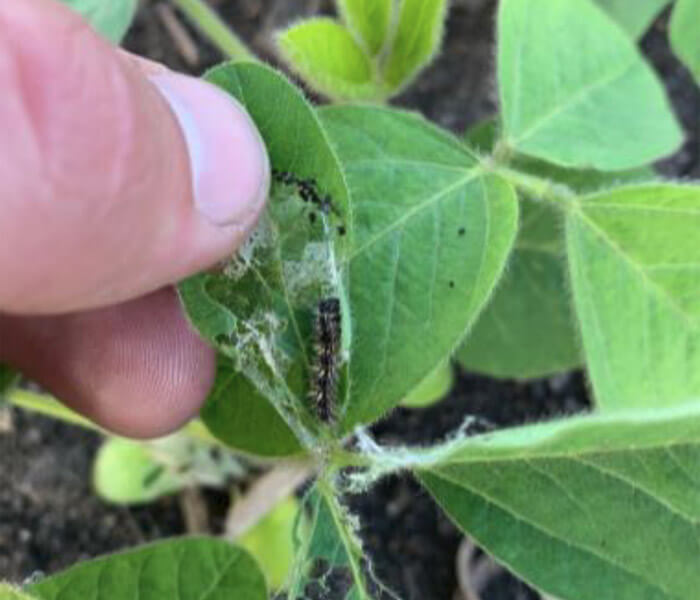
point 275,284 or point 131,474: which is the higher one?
point 275,284

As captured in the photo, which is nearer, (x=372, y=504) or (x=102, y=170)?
(x=102, y=170)

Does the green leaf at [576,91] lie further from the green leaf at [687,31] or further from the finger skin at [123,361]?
the finger skin at [123,361]

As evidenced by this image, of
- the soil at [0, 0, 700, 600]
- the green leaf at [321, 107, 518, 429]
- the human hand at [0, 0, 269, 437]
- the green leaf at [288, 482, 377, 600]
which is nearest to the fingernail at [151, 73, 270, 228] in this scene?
the human hand at [0, 0, 269, 437]

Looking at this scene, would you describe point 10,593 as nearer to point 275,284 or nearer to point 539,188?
point 275,284

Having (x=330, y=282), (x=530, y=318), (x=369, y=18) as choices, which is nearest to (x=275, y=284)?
(x=330, y=282)

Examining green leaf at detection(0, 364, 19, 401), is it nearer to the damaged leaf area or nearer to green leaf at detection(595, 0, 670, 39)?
the damaged leaf area

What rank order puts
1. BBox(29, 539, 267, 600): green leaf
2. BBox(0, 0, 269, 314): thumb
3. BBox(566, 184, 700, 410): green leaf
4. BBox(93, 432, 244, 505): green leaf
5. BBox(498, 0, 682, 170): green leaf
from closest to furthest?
BBox(0, 0, 269, 314): thumb → BBox(29, 539, 267, 600): green leaf → BBox(566, 184, 700, 410): green leaf → BBox(498, 0, 682, 170): green leaf → BBox(93, 432, 244, 505): green leaf
